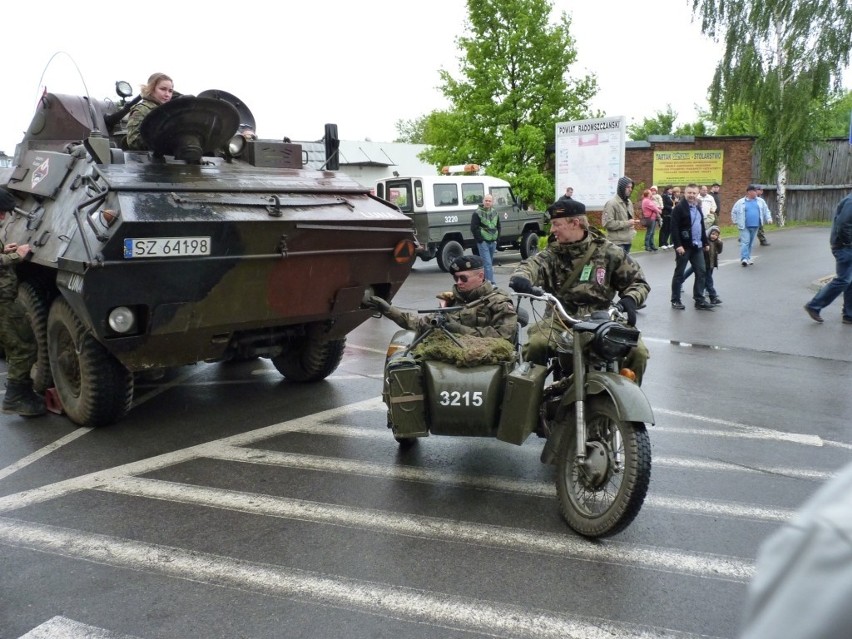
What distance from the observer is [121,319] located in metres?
5.46

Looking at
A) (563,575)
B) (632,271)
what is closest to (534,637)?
(563,575)

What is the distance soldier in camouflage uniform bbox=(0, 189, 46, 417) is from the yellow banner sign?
24029 millimetres

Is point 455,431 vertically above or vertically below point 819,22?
below

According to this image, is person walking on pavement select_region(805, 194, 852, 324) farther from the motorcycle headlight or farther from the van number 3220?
the van number 3220

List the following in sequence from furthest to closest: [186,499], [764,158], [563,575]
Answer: [764,158], [186,499], [563,575]

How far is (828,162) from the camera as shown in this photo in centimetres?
3088

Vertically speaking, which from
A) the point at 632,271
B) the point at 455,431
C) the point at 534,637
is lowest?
the point at 534,637

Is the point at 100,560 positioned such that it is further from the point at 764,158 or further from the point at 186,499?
the point at 764,158

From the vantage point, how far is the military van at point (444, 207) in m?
18.9

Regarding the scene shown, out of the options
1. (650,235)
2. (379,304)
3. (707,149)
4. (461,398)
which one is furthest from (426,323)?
(707,149)

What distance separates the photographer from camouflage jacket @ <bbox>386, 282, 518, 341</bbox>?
17.0 ft

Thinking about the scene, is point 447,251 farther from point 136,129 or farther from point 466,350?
point 466,350

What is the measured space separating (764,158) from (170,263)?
2820cm

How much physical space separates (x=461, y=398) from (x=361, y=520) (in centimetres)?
87
